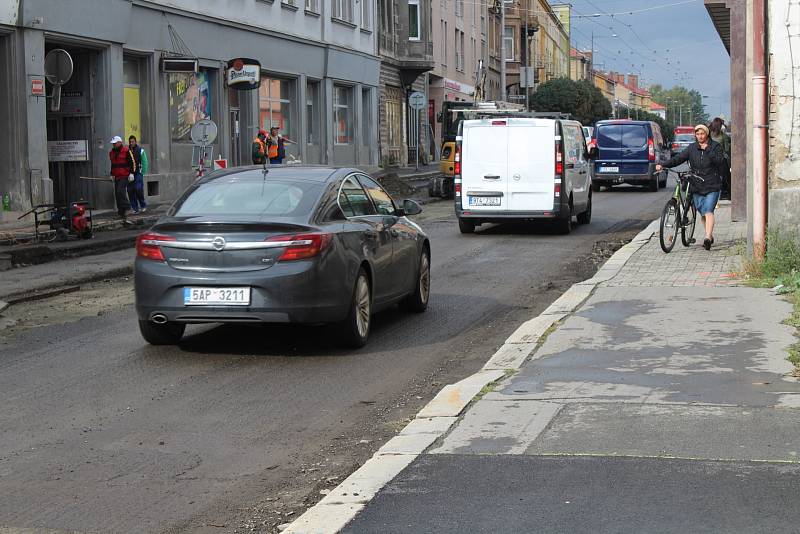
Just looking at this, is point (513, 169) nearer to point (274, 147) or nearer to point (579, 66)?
point (274, 147)

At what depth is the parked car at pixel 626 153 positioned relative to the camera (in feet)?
121

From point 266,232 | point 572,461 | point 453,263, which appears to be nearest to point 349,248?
point 266,232

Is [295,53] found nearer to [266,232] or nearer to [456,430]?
[266,232]

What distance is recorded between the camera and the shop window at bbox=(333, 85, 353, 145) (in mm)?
44094

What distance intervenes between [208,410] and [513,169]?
14167 mm

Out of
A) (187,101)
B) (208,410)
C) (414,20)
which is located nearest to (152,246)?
(208,410)

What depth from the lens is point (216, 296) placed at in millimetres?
9414

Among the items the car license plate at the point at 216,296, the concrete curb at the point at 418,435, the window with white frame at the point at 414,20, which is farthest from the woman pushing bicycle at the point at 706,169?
the window with white frame at the point at 414,20

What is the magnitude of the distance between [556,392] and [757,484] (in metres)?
2.20

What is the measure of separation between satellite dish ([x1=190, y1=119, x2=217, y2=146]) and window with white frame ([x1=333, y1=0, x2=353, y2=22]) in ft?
56.8

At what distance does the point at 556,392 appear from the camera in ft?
25.0

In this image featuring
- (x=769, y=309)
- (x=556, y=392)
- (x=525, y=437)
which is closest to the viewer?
(x=525, y=437)

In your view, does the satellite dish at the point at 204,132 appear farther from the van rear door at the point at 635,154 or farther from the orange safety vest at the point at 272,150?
the van rear door at the point at 635,154

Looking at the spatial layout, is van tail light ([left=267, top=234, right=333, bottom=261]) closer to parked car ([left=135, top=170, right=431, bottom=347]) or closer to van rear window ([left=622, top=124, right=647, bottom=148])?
parked car ([left=135, top=170, right=431, bottom=347])
